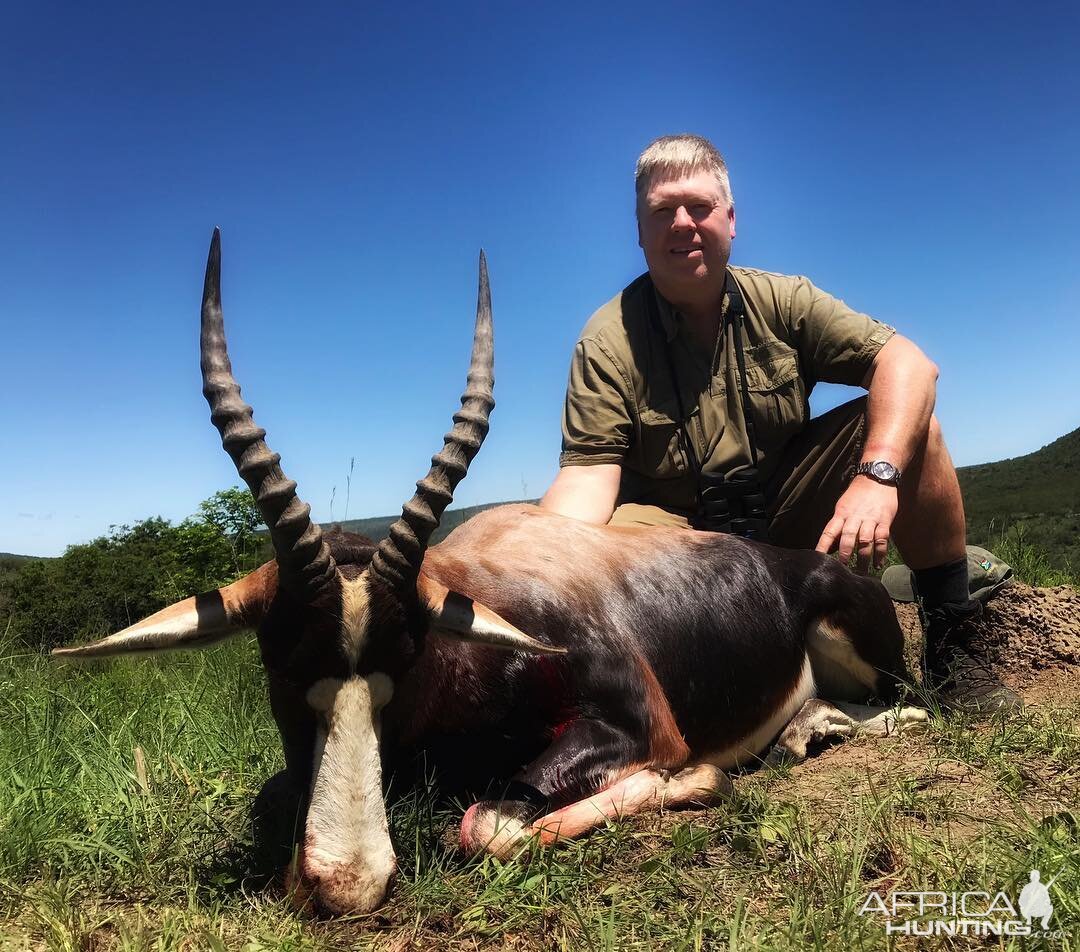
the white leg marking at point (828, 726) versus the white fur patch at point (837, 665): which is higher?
the white fur patch at point (837, 665)

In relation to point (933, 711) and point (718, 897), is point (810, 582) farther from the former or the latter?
point (718, 897)

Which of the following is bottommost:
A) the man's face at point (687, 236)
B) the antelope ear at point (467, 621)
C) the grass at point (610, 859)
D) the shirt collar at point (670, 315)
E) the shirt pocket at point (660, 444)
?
the grass at point (610, 859)

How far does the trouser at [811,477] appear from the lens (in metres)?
5.32

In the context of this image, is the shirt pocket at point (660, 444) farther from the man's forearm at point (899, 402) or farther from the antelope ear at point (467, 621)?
the antelope ear at point (467, 621)

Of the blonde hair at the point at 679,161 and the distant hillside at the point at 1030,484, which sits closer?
the blonde hair at the point at 679,161

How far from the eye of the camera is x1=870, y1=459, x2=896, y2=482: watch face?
4383mm

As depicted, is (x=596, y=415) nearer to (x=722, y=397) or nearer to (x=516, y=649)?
(x=722, y=397)

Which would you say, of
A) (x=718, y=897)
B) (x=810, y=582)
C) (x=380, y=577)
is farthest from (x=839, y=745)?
(x=380, y=577)

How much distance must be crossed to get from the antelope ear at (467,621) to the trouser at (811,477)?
2198 mm

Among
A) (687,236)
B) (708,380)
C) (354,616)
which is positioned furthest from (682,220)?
Result: (354,616)

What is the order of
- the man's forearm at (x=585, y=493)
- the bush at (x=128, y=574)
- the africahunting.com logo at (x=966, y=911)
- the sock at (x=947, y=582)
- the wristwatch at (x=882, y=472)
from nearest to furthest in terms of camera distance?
the africahunting.com logo at (x=966, y=911) < the wristwatch at (x=882, y=472) < the man's forearm at (x=585, y=493) < the sock at (x=947, y=582) < the bush at (x=128, y=574)

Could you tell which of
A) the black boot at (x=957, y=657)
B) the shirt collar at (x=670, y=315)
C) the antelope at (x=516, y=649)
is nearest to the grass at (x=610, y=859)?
the antelope at (x=516, y=649)

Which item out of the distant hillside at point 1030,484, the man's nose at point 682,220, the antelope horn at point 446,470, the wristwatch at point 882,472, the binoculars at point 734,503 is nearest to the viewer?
the antelope horn at point 446,470

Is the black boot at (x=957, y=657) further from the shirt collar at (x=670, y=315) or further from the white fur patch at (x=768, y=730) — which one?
the shirt collar at (x=670, y=315)
